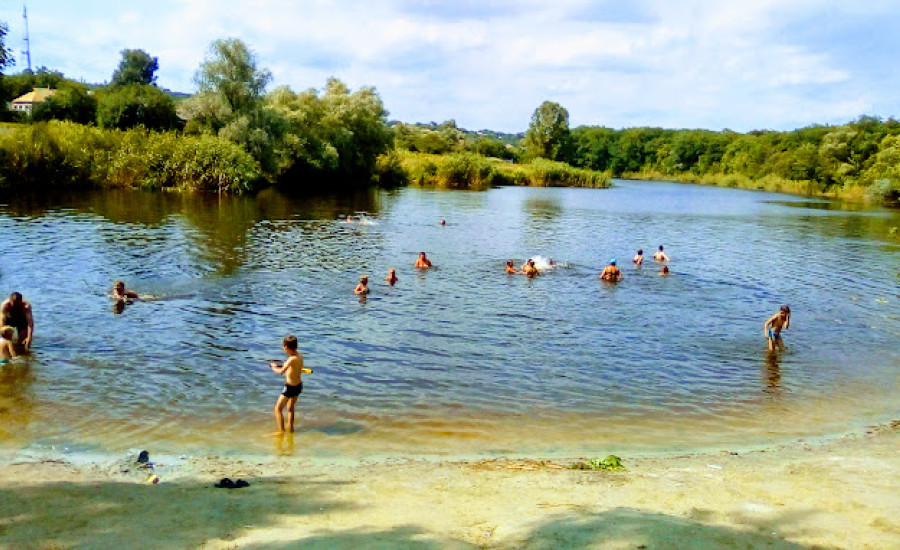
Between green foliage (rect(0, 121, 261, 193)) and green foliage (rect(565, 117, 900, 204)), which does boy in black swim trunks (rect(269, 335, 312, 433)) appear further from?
green foliage (rect(565, 117, 900, 204))

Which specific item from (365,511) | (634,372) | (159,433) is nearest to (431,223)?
(634,372)

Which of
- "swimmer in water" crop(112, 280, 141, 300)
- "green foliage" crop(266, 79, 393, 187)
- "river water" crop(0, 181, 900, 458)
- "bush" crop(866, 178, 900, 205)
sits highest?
"green foliage" crop(266, 79, 393, 187)

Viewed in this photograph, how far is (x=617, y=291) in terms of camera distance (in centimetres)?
2642

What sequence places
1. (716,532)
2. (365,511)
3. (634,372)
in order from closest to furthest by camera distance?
(716,532), (365,511), (634,372)

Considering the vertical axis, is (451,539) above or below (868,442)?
above

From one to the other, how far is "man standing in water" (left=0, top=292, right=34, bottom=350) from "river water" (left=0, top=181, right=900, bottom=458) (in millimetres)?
538

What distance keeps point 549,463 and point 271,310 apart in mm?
12890

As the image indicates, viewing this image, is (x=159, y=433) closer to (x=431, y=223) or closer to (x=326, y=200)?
(x=431, y=223)

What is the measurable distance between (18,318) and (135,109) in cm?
7289

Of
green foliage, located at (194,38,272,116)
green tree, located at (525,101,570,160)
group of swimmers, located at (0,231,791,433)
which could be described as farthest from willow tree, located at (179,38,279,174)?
green tree, located at (525,101,570,160)

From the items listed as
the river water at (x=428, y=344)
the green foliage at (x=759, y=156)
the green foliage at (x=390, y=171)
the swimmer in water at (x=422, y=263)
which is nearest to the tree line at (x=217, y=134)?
the green foliage at (x=390, y=171)

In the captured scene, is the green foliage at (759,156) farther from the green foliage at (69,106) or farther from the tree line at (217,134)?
the green foliage at (69,106)

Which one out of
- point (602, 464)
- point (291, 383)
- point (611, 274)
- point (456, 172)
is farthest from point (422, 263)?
point (456, 172)

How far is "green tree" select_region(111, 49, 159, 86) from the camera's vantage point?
118 metres
